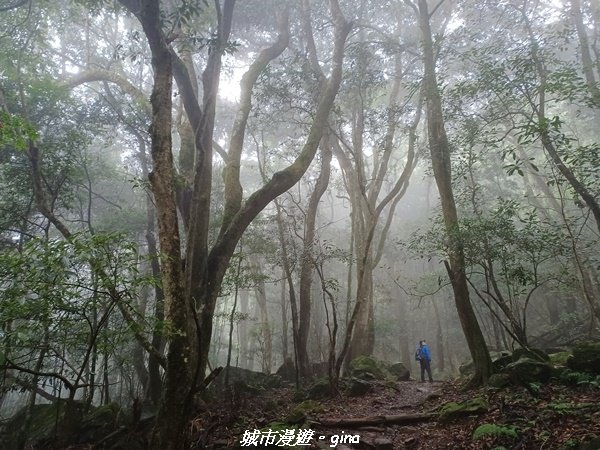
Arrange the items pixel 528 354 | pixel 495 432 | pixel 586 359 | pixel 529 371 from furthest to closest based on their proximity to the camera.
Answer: pixel 528 354 < pixel 529 371 < pixel 586 359 < pixel 495 432

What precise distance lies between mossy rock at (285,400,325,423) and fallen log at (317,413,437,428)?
0.38 m

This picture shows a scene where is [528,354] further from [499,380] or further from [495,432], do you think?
[495,432]

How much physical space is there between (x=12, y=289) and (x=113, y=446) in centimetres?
504

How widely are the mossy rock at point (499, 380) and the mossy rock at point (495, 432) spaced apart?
228cm

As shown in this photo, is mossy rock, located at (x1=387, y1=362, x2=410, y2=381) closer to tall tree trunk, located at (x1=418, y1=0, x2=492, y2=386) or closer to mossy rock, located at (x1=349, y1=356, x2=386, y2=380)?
mossy rock, located at (x1=349, y1=356, x2=386, y2=380)

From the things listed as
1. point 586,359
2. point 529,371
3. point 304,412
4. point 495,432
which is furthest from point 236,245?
point 586,359

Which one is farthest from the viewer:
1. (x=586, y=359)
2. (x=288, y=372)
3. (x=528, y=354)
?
(x=288, y=372)

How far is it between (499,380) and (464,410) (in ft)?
4.99

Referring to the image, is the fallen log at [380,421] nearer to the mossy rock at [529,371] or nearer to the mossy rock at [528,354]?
the mossy rock at [529,371]

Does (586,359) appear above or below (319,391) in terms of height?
above

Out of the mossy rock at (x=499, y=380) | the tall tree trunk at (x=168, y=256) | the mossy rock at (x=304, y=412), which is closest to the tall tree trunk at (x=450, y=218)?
the mossy rock at (x=499, y=380)

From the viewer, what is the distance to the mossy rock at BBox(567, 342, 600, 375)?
22.0 feet

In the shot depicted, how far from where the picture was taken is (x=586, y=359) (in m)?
6.84

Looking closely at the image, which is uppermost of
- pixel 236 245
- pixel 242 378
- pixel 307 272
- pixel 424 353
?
pixel 307 272
